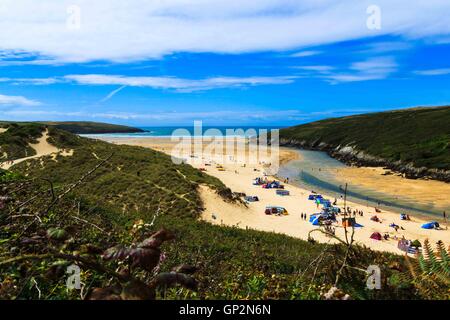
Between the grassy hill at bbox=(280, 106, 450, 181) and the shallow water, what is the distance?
11386mm

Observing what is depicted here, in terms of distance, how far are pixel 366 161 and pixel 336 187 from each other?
34.8 m

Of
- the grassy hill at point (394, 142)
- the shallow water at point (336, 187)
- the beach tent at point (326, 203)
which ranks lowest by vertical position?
the shallow water at point (336, 187)

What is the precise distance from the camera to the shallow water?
1626 inches

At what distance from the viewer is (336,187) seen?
53094 mm

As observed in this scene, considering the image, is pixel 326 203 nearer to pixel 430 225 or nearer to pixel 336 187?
pixel 430 225

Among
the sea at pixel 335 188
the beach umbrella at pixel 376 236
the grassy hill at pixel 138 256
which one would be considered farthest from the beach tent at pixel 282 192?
the grassy hill at pixel 138 256

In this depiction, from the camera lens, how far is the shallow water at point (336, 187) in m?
41.3

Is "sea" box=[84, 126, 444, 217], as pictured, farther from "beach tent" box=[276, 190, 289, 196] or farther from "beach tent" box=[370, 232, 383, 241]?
"beach tent" box=[276, 190, 289, 196]

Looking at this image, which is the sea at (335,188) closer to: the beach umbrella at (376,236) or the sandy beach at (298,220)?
the sandy beach at (298,220)

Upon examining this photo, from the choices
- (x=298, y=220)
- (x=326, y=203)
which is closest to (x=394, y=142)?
(x=326, y=203)

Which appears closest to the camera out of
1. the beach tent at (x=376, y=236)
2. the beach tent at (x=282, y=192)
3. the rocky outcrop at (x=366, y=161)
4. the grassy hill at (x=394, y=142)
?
the beach tent at (x=376, y=236)

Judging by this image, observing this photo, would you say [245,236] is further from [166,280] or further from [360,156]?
[360,156]

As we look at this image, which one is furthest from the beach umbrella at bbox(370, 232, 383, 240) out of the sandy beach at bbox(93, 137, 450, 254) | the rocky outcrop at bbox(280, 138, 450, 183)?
the rocky outcrop at bbox(280, 138, 450, 183)

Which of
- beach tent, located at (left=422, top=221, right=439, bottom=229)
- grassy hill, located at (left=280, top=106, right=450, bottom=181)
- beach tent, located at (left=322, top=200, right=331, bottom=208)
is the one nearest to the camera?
beach tent, located at (left=422, top=221, right=439, bottom=229)
